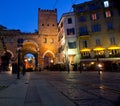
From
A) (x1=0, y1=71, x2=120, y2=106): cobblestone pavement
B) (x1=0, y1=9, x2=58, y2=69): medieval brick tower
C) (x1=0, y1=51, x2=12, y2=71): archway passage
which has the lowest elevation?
(x1=0, y1=71, x2=120, y2=106): cobblestone pavement

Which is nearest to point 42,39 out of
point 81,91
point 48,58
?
point 48,58

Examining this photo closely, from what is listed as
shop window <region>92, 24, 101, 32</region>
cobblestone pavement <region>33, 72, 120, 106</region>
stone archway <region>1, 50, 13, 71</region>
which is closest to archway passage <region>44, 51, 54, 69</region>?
stone archway <region>1, 50, 13, 71</region>

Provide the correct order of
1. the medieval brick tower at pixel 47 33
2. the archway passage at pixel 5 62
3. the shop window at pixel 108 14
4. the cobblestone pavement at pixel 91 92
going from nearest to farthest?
1. the cobblestone pavement at pixel 91 92
2. the shop window at pixel 108 14
3. the archway passage at pixel 5 62
4. the medieval brick tower at pixel 47 33

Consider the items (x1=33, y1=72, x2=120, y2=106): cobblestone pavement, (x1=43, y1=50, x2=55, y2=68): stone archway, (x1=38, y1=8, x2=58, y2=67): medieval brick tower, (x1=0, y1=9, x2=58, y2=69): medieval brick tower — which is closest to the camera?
(x1=33, y1=72, x2=120, y2=106): cobblestone pavement

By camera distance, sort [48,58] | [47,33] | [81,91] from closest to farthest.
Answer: [81,91] < [47,33] < [48,58]

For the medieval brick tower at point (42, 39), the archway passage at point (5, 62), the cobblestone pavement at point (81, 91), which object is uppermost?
the medieval brick tower at point (42, 39)

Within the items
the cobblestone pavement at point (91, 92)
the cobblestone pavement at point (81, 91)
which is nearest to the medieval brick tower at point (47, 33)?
the cobblestone pavement at point (81, 91)

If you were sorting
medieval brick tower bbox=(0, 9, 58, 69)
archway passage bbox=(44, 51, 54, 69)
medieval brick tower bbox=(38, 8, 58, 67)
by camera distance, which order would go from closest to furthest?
medieval brick tower bbox=(0, 9, 58, 69), medieval brick tower bbox=(38, 8, 58, 67), archway passage bbox=(44, 51, 54, 69)

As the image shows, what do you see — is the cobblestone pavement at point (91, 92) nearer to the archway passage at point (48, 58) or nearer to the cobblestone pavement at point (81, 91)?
the cobblestone pavement at point (81, 91)

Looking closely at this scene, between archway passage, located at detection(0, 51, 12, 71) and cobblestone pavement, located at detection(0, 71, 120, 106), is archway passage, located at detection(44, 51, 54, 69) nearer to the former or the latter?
archway passage, located at detection(0, 51, 12, 71)

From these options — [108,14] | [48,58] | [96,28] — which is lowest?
[48,58]

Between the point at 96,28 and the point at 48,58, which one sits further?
the point at 48,58

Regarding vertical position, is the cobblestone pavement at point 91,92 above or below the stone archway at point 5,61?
below

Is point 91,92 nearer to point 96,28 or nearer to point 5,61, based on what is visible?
point 96,28
